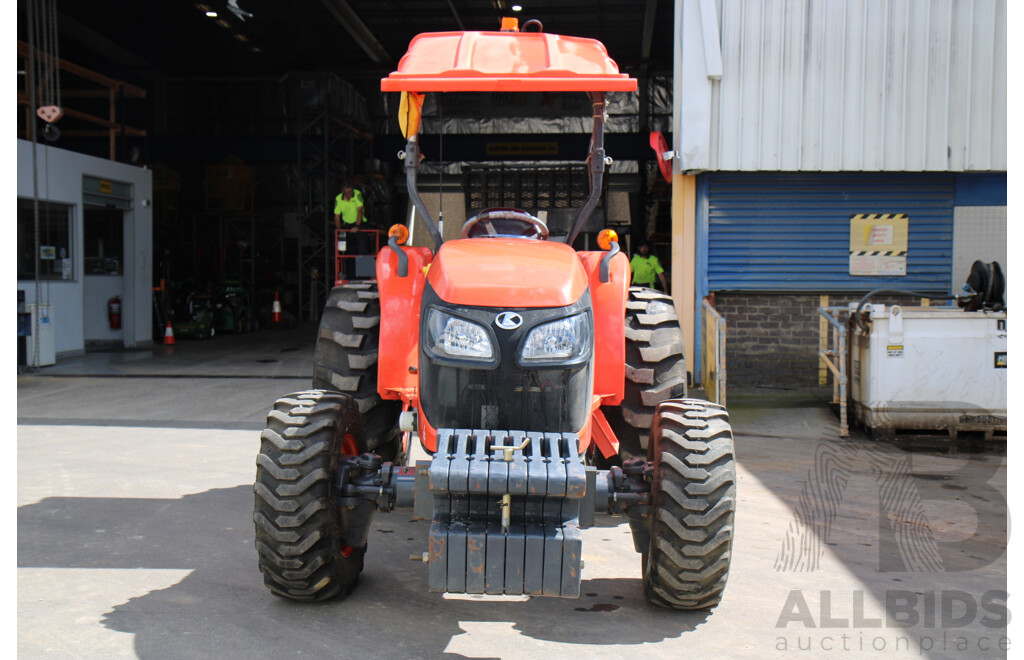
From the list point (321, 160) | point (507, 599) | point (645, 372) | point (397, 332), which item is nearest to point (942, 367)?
point (645, 372)

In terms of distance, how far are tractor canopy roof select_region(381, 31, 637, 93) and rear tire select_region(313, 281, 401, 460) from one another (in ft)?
5.20

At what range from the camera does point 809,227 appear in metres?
11.2

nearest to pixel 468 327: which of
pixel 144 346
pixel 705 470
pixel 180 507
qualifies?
pixel 705 470

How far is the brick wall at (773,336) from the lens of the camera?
443 inches

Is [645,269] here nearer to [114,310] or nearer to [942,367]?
[942,367]

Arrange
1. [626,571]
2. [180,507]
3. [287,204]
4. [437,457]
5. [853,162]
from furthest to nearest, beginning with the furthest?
[287,204] → [853,162] → [180,507] → [626,571] → [437,457]

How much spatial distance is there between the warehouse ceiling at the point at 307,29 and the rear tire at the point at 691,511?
16.3 m

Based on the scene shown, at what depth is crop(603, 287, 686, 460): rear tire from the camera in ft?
17.8

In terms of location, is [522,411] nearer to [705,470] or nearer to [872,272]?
[705,470]

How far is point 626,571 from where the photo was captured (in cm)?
504

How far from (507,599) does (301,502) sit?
123cm

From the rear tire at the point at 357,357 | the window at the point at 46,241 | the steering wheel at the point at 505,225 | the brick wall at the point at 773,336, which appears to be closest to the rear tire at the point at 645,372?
the steering wheel at the point at 505,225

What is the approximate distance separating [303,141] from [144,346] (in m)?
9.47

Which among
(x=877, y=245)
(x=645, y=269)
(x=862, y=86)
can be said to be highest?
(x=862, y=86)
